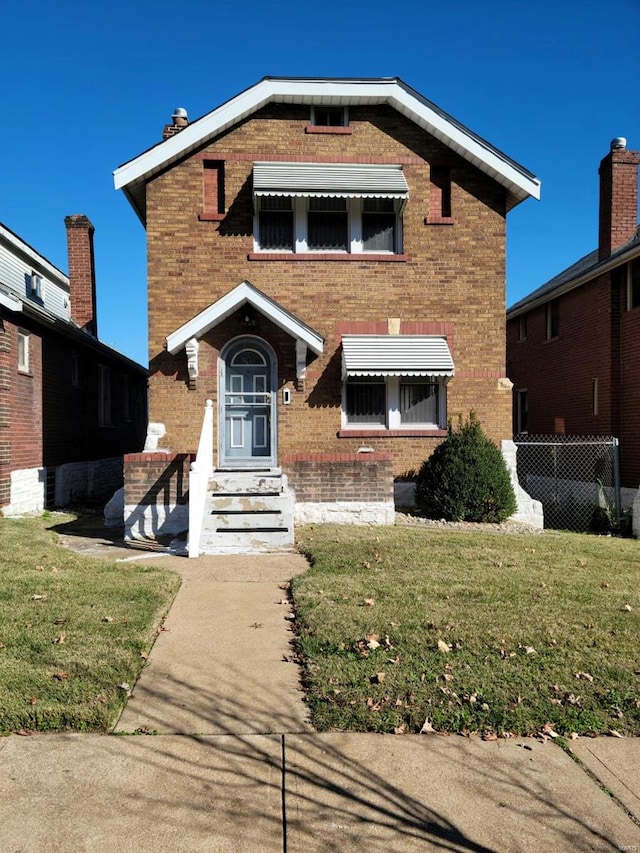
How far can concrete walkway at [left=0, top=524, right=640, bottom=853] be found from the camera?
278 cm

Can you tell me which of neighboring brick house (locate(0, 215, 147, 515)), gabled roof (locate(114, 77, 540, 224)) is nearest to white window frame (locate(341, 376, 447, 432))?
gabled roof (locate(114, 77, 540, 224))

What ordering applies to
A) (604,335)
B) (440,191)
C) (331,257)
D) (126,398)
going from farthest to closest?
(126,398) < (604,335) < (440,191) < (331,257)

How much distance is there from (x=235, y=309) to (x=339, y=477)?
11.9 ft

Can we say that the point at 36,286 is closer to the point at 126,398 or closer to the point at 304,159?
the point at 126,398

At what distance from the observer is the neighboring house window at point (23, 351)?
42.2 feet

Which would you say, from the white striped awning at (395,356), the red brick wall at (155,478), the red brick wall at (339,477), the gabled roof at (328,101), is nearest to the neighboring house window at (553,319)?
the gabled roof at (328,101)

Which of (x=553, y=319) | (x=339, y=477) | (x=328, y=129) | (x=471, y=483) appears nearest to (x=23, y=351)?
(x=339, y=477)

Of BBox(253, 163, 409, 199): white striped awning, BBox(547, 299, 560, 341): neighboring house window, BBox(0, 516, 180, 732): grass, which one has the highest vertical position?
BBox(253, 163, 409, 199): white striped awning

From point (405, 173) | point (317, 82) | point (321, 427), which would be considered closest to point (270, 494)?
point (321, 427)

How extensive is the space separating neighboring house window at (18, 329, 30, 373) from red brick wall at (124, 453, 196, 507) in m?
4.51

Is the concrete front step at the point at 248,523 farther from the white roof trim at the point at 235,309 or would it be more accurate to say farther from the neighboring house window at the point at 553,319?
the neighboring house window at the point at 553,319

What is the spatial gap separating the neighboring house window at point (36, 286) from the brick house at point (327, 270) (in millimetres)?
Result: 4946

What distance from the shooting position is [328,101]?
1206 centimetres

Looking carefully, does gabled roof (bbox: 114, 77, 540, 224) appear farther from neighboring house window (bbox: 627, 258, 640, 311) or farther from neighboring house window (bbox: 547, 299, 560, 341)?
neighboring house window (bbox: 547, 299, 560, 341)
